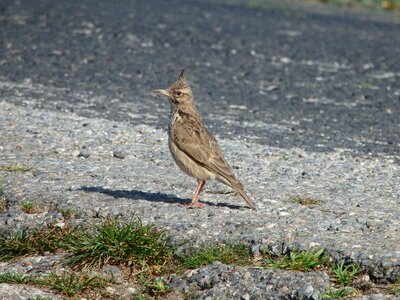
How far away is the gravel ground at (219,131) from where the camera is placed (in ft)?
23.1

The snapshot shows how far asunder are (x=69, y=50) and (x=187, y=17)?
20.8 feet

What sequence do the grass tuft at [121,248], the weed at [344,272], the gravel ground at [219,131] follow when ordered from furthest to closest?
the gravel ground at [219,131] < the grass tuft at [121,248] < the weed at [344,272]

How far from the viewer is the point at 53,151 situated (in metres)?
9.78

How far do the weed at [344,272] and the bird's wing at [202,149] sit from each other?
58.0 inches

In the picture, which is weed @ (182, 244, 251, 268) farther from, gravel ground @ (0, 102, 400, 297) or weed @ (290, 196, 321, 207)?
weed @ (290, 196, 321, 207)

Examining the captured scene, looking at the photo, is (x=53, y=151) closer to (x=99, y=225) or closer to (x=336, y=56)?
(x=99, y=225)

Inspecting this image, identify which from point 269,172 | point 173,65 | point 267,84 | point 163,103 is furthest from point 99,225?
point 173,65

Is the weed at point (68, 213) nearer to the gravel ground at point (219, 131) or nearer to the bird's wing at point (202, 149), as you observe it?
the gravel ground at point (219, 131)

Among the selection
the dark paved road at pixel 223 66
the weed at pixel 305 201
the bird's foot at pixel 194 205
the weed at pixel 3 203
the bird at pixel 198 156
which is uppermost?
the bird at pixel 198 156

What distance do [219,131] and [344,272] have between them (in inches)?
204

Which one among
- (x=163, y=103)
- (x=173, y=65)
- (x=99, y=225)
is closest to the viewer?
(x=99, y=225)

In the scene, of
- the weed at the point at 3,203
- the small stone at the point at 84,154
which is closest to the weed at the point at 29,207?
the weed at the point at 3,203

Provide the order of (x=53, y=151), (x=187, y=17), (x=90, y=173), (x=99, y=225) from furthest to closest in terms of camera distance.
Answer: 1. (x=187, y=17)
2. (x=53, y=151)
3. (x=90, y=173)
4. (x=99, y=225)

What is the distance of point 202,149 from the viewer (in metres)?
7.93
